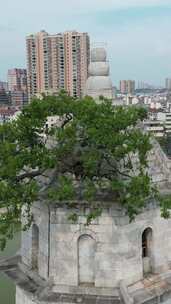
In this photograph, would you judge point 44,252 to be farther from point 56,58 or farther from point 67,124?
point 56,58

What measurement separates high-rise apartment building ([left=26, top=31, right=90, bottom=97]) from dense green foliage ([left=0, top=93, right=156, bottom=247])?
93934 mm

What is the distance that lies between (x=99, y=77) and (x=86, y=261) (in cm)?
459

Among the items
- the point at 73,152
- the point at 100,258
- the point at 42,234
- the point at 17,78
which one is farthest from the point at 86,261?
the point at 17,78

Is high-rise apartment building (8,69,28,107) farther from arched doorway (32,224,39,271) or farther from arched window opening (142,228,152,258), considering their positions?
arched window opening (142,228,152,258)

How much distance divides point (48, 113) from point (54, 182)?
1697 millimetres

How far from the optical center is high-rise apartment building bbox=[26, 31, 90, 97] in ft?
347

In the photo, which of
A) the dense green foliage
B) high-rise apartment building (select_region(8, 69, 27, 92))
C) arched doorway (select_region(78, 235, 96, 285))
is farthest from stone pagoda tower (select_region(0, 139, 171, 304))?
high-rise apartment building (select_region(8, 69, 27, 92))

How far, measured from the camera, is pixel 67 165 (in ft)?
38.2

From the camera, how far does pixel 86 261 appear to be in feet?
40.6

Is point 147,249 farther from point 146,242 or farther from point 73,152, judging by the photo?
point 73,152

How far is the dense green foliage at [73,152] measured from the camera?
35.4ft

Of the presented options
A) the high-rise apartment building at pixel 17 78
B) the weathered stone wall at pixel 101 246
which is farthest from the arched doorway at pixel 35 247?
the high-rise apartment building at pixel 17 78

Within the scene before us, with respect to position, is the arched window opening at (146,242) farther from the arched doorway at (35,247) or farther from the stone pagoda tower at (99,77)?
the stone pagoda tower at (99,77)

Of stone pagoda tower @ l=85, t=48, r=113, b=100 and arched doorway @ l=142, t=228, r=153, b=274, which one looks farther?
stone pagoda tower @ l=85, t=48, r=113, b=100
